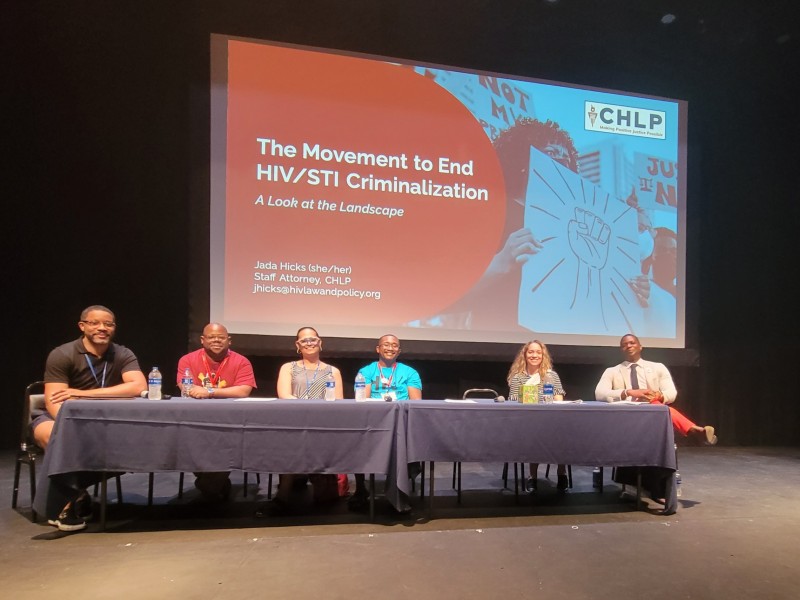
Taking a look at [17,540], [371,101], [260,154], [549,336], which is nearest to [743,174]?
[549,336]

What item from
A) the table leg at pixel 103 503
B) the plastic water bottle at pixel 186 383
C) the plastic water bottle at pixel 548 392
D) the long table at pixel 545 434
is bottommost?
the table leg at pixel 103 503

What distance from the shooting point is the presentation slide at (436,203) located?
423cm

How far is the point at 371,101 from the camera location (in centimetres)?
447

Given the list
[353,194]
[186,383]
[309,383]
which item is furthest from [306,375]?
[353,194]

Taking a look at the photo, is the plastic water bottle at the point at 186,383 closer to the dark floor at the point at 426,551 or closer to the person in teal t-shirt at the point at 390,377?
the dark floor at the point at 426,551

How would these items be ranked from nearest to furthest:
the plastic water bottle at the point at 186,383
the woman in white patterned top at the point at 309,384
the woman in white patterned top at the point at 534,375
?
1. the plastic water bottle at the point at 186,383
2. the woman in white patterned top at the point at 309,384
3. the woman in white patterned top at the point at 534,375

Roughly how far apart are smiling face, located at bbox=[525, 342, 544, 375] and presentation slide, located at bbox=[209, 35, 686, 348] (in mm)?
1078

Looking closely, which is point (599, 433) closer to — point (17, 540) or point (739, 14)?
point (17, 540)

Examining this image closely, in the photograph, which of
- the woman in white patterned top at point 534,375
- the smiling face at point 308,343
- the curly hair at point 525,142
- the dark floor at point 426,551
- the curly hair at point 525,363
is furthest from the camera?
the curly hair at point 525,142

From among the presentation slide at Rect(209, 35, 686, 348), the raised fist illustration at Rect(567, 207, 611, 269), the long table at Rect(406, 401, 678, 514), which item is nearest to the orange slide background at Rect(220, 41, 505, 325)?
the presentation slide at Rect(209, 35, 686, 348)

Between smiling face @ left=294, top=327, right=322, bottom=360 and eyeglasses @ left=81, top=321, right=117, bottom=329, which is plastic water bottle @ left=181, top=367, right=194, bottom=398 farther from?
smiling face @ left=294, top=327, right=322, bottom=360

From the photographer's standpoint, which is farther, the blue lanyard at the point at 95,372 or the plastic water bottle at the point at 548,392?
the plastic water bottle at the point at 548,392

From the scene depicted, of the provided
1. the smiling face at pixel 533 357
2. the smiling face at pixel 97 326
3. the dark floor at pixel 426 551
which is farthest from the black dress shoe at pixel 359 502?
the smiling face at pixel 97 326

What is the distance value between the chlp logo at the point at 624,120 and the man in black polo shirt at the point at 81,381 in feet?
14.2
